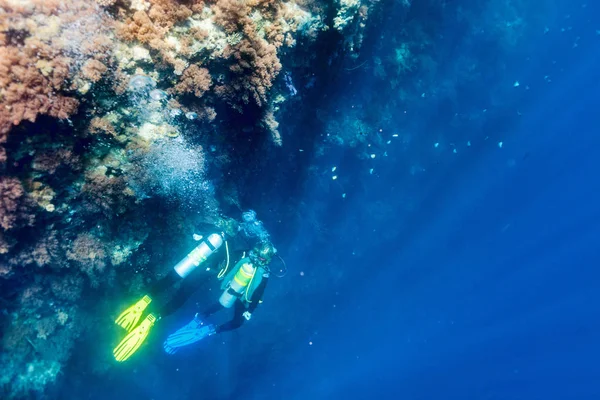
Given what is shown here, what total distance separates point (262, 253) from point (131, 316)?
2.48 metres

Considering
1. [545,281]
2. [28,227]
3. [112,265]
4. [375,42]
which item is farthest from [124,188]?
[545,281]

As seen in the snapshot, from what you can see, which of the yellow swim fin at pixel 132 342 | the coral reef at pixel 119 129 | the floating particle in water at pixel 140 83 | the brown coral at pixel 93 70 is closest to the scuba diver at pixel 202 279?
the yellow swim fin at pixel 132 342

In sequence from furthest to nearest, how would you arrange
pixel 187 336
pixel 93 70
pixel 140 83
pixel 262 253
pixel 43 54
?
pixel 187 336 < pixel 262 253 < pixel 140 83 < pixel 93 70 < pixel 43 54

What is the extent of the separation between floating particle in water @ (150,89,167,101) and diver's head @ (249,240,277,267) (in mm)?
3485

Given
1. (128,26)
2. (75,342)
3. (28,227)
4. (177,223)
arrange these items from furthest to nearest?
1. (75,342)
2. (177,223)
3. (28,227)
4. (128,26)

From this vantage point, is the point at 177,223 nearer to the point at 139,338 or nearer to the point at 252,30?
the point at 139,338

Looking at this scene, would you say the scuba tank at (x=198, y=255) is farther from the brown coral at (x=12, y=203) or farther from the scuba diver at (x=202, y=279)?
the brown coral at (x=12, y=203)

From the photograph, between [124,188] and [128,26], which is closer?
[128,26]

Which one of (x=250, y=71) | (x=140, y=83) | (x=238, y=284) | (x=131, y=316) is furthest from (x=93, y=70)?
(x=238, y=284)

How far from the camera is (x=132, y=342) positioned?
5320 millimetres

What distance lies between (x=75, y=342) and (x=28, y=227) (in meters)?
4.16

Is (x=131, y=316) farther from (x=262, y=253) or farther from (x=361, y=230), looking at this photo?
(x=361, y=230)

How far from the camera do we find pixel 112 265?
5316 mm

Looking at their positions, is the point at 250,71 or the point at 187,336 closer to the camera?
the point at 250,71
